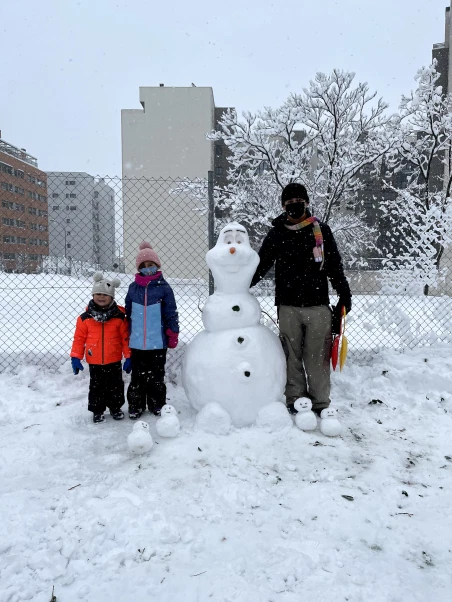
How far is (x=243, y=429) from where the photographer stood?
313 centimetres

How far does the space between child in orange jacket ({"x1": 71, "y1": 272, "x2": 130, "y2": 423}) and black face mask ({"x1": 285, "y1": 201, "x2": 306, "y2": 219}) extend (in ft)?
5.19

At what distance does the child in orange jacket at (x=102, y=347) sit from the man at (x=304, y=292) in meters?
1.23

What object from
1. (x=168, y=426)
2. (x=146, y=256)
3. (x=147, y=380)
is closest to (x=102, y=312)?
(x=146, y=256)

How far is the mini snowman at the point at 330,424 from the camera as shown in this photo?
3.14 metres

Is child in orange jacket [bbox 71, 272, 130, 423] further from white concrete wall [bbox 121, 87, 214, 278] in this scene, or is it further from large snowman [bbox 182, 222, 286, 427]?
white concrete wall [bbox 121, 87, 214, 278]

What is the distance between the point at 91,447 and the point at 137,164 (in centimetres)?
2670

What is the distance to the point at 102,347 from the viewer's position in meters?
3.39

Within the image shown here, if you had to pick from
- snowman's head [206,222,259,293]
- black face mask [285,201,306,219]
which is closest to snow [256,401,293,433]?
snowman's head [206,222,259,293]

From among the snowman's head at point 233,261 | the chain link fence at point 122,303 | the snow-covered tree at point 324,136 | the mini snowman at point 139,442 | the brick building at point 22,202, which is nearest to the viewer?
the mini snowman at point 139,442

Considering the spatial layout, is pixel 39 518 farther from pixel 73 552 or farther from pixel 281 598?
pixel 281 598

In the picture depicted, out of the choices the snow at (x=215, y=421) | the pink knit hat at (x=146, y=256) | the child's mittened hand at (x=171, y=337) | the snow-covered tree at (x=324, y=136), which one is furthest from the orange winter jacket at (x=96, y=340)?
the snow-covered tree at (x=324, y=136)

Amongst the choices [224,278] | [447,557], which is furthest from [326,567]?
[224,278]

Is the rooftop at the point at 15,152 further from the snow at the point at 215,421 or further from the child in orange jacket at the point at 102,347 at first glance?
A: the snow at the point at 215,421

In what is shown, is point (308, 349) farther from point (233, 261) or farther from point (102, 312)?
point (102, 312)
